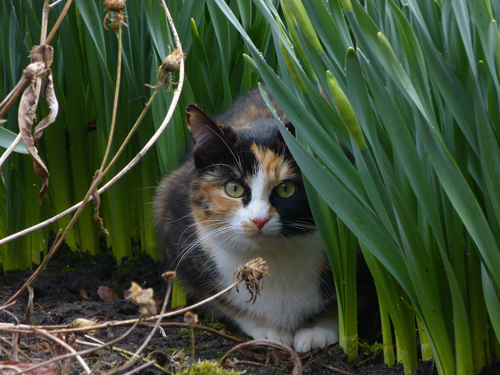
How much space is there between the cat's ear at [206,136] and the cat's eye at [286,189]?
229 mm

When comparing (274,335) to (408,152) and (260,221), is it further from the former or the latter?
(408,152)

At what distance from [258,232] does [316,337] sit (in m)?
0.40

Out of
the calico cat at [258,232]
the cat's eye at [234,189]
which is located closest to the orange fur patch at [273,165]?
the calico cat at [258,232]

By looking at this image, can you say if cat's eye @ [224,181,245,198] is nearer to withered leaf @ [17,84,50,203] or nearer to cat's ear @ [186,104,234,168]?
cat's ear @ [186,104,234,168]

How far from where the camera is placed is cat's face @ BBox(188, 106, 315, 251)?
148 centimetres

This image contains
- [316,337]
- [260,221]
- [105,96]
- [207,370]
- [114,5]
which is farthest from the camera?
[105,96]

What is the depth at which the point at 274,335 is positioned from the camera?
1.63 metres

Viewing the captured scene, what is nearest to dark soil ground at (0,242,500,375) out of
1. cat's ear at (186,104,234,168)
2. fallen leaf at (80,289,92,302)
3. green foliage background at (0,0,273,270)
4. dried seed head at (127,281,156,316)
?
fallen leaf at (80,289,92,302)

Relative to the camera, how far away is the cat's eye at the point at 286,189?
153 centimetres

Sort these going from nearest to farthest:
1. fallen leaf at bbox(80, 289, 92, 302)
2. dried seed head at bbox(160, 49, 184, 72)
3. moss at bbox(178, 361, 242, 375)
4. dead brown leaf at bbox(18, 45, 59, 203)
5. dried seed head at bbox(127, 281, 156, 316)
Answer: dried seed head at bbox(127, 281, 156, 316) < dead brown leaf at bbox(18, 45, 59, 203) < dried seed head at bbox(160, 49, 184, 72) < moss at bbox(178, 361, 242, 375) < fallen leaf at bbox(80, 289, 92, 302)

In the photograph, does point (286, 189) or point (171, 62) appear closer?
point (171, 62)

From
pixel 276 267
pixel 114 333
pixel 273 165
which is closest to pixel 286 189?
pixel 273 165

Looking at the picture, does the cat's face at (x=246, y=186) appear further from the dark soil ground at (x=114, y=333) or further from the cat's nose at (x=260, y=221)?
the dark soil ground at (x=114, y=333)

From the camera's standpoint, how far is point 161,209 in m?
1.97
